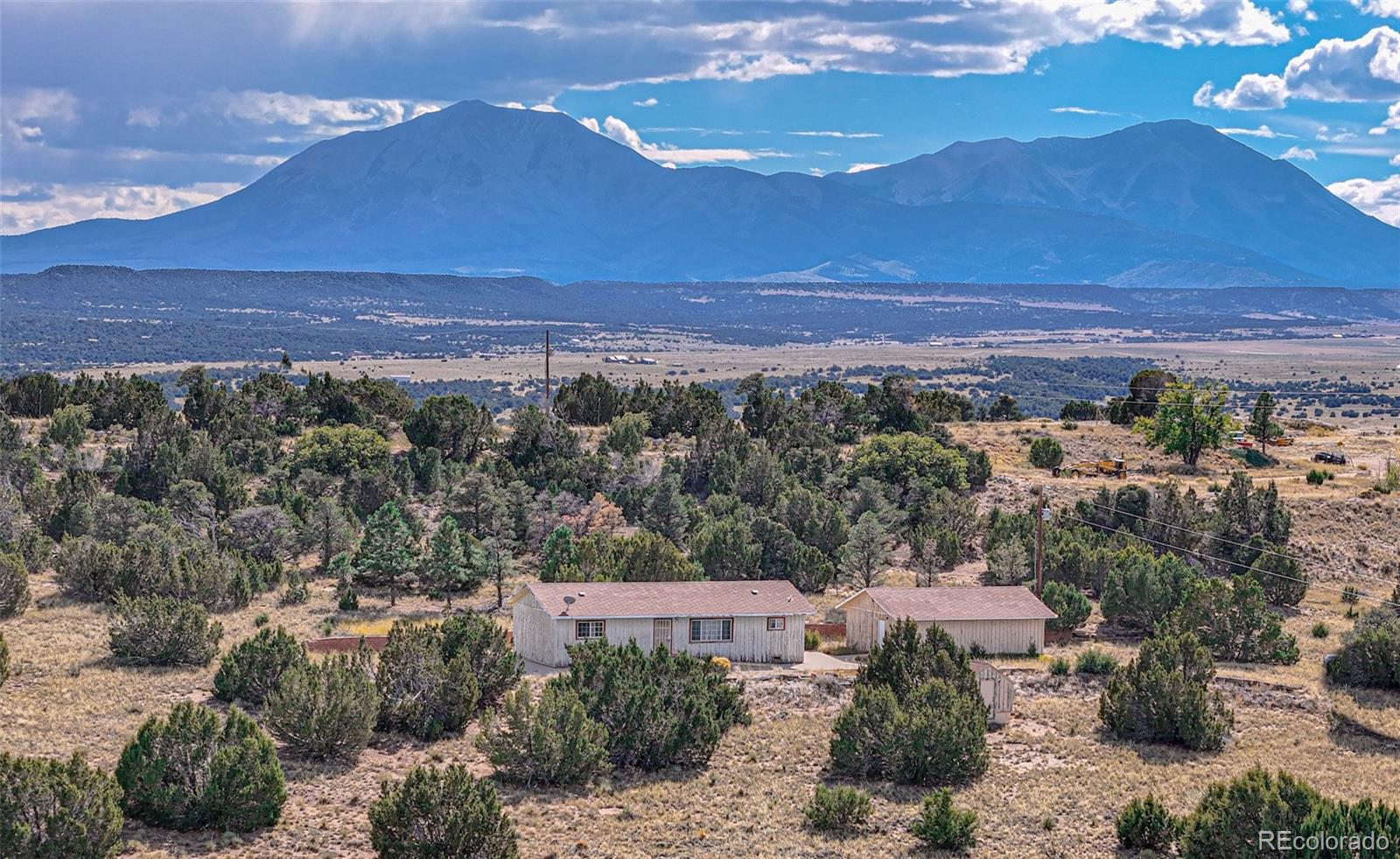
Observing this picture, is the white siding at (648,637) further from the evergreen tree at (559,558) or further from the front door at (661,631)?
the evergreen tree at (559,558)

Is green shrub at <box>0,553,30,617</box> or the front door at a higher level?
green shrub at <box>0,553,30,617</box>

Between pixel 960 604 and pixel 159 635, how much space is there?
23545 mm

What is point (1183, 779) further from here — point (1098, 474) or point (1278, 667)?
point (1098, 474)

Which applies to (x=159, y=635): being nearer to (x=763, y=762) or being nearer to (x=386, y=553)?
(x=386, y=553)

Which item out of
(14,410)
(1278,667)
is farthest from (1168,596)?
(14,410)

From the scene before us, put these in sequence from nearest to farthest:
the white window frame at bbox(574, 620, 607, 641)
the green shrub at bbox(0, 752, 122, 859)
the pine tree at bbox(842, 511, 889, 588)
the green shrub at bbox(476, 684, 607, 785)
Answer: the green shrub at bbox(0, 752, 122, 859) → the green shrub at bbox(476, 684, 607, 785) → the white window frame at bbox(574, 620, 607, 641) → the pine tree at bbox(842, 511, 889, 588)

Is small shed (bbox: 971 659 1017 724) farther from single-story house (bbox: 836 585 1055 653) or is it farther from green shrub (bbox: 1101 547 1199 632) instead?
green shrub (bbox: 1101 547 1199 632)

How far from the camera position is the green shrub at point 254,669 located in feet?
118

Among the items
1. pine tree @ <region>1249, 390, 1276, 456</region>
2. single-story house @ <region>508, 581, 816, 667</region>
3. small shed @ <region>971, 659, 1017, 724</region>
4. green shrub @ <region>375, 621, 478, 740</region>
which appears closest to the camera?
green shrub @ <region>375, 621, 478, 740</region>

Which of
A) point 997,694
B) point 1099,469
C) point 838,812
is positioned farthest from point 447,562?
point 1099,469

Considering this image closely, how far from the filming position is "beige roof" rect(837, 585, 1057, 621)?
45.6 m

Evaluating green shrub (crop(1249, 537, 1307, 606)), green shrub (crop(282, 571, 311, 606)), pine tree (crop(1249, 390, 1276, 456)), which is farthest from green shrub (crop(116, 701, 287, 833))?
pine tree (crop(1249, 390, 1276, 456))

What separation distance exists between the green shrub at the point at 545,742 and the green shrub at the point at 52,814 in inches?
327

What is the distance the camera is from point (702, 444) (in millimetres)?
73375
